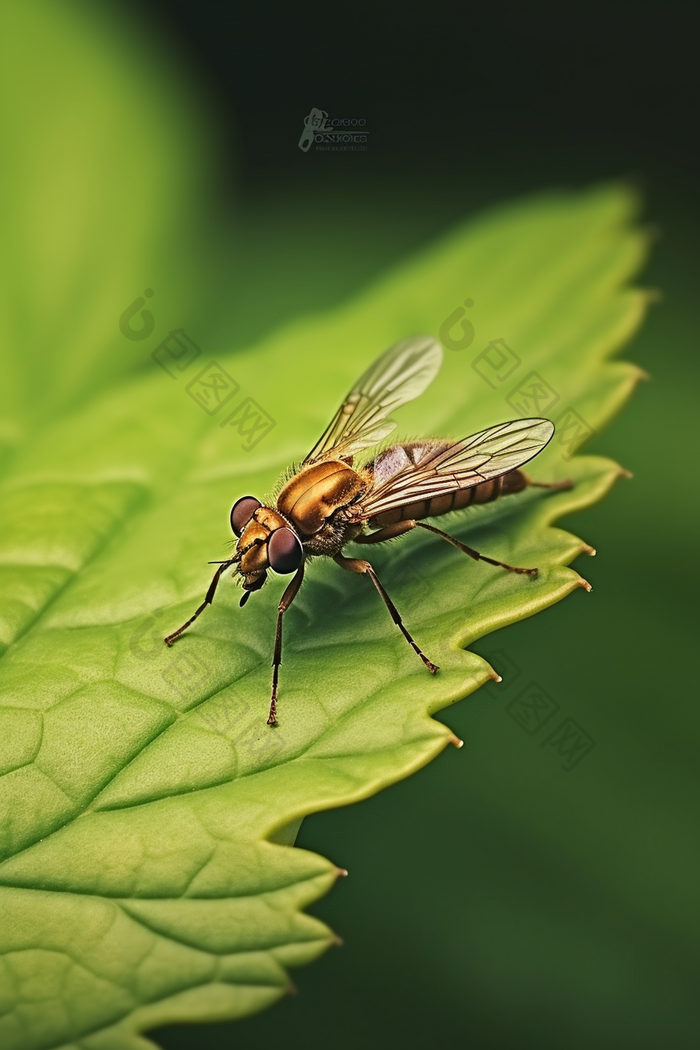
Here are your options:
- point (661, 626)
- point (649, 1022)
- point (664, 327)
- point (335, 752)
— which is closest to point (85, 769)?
point (335, 752)

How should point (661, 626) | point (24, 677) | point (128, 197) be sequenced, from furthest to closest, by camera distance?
point (128, 197), point (661, 626), point (24, 677)

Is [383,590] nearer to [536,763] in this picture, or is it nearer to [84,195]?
[536,763]

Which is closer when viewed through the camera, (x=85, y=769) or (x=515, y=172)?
(x=85, y=769)

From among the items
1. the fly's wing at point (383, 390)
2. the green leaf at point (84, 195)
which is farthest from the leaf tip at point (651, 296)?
the green leaf at point (84, 195)

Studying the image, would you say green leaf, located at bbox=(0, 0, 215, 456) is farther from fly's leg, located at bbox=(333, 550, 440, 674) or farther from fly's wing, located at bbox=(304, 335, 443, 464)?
fly's leg, located at bbox=(333, 550, 440, 674)

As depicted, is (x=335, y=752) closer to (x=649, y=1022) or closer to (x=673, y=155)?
(x=649, y=1022)

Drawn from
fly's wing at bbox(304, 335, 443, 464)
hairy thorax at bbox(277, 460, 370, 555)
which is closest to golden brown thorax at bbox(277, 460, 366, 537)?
hairy thorax at bbox(277, 460, 370, 555)
